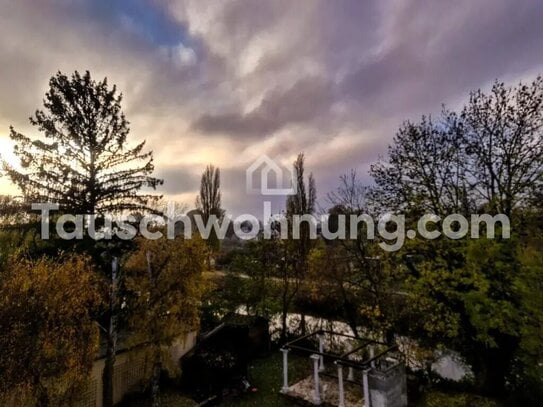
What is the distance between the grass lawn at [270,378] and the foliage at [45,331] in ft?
15.5

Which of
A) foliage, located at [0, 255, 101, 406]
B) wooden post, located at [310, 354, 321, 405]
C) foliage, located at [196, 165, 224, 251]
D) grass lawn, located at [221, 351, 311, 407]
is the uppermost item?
foliage, located at [196, 165, 224, 251]

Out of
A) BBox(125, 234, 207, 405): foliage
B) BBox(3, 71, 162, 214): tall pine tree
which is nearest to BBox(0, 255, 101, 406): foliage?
BBox(125, 234, 207, 405): foliage

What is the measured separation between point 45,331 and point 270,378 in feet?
24.5

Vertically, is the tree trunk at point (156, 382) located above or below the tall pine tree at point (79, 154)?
below

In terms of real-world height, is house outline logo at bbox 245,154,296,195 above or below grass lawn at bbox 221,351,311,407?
above

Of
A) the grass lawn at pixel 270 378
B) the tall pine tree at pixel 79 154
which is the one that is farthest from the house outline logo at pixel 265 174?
the grass lawn at pixel 270 378

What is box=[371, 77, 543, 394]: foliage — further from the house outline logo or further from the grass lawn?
the house outline logo

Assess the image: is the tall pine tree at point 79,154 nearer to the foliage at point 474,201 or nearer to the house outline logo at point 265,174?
the house outline logo at point 265,174

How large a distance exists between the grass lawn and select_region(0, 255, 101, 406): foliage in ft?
15.5

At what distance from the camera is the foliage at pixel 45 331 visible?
4984 mm

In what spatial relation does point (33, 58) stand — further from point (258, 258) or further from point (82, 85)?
point (258, 258)

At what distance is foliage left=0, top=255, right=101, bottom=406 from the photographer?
16.4ft

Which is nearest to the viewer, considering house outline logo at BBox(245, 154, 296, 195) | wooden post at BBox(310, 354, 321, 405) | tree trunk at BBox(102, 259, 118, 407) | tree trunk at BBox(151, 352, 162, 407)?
tree trunk at BBox(102, 259, 118, 407)

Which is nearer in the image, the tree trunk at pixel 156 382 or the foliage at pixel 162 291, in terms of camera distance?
the tree trunk at pixel 156 382
